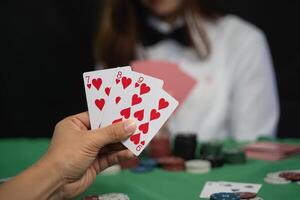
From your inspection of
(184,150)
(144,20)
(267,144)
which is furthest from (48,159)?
(144,20)

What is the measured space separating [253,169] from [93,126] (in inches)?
22.1

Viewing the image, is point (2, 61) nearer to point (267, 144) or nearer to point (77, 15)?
point (77, 15)

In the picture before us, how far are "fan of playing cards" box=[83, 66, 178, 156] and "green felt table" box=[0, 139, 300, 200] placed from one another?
149mm

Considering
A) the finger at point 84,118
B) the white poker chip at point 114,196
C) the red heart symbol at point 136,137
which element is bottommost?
the white poker chip at point 114,196

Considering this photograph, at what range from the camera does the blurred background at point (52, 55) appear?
297 centimetres

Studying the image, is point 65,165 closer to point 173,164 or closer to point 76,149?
point 76,149

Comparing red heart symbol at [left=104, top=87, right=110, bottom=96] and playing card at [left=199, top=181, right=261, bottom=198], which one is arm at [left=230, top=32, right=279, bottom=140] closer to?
playing card at [left=199, top=181, right=261, bottom=198]

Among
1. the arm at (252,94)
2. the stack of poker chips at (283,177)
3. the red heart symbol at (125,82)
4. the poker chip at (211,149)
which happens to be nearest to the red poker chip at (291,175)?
the stack of poker chips at (283,177)

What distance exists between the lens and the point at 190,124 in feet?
7.88

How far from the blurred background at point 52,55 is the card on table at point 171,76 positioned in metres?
1.24

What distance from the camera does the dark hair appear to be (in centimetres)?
245

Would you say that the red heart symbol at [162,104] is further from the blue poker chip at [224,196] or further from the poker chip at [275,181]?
the poker chip at [275,181]

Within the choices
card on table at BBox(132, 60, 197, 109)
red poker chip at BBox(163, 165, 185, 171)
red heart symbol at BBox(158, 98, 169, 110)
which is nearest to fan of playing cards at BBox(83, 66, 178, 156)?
red heart symbol at BBox(158, 98, 169, 110)

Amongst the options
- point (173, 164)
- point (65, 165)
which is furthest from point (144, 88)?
point (173, 164)
